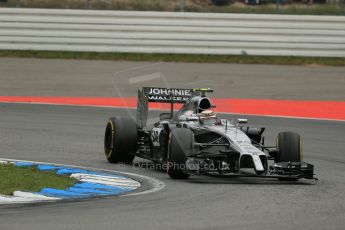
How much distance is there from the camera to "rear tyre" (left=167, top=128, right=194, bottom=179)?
12.1m

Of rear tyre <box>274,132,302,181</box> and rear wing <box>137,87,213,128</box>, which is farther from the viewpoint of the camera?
rear wing <box>137,87,213,128</box>

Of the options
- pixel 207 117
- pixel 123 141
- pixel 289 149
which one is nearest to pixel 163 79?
pixel 123 141

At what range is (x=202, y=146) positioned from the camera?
12703 mm

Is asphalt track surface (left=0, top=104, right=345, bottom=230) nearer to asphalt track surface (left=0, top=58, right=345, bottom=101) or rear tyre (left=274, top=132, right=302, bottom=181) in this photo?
rear tyre (left=274, top=132, right=302, bottom=181)

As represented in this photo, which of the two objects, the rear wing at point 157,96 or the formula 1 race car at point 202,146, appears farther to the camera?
the rear wing at point 157,96

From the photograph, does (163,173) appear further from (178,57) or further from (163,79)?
(178,57)

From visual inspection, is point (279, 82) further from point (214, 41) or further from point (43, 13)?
point (43, 13)

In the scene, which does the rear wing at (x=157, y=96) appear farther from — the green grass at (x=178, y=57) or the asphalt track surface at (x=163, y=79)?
the green grass at (x=178, y=57)

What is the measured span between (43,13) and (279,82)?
6.87 m

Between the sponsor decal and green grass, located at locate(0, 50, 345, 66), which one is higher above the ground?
green grass, located at locate(0, 50, 345, 66)

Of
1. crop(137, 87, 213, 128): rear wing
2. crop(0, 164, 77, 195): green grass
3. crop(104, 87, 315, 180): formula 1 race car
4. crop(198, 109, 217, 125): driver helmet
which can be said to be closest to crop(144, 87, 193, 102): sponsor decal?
crop(137, 87, 213, 128): rear wing

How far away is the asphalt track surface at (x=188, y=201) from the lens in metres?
8.98

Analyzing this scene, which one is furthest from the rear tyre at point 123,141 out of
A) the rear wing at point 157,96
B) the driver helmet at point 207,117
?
the driver helmet at point 207,117

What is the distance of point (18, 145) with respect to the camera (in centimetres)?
1558
